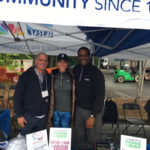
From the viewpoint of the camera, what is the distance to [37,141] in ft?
5.00

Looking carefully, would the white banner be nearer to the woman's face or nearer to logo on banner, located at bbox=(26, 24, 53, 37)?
the woman's face

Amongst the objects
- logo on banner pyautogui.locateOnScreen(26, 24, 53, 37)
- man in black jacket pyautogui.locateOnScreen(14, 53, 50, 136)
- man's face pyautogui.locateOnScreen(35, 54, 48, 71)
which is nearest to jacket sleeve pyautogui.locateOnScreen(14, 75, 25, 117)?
man in black jacket pyautogui.locateOnScreen(14, 53, 50, 136)

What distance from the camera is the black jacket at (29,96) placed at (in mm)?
2221

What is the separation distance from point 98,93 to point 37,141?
112 cm

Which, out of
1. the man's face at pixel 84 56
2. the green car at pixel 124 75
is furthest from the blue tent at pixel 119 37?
the green car at pixel 124 75

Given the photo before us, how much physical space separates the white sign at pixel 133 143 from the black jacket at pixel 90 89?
2.86 ft

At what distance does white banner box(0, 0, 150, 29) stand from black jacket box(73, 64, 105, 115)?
1.22 meters

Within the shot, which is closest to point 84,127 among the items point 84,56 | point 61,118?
point 61,118

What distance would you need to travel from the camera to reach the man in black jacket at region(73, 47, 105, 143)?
2383 mm

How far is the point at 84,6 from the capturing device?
4.04ft

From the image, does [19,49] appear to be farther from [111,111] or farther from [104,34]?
[111,111]

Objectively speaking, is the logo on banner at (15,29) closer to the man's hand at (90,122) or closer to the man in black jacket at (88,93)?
the man in black jacket at (88,93)

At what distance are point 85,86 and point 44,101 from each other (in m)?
0.59

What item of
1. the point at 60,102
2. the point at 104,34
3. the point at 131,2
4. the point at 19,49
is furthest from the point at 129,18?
the point at 19,49
